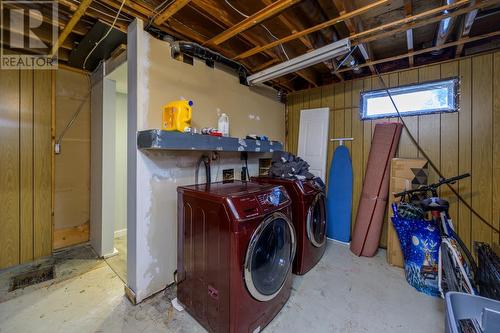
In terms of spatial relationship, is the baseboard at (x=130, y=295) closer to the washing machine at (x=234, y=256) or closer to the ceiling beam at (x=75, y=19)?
the washing machine at (x=234, y=256)

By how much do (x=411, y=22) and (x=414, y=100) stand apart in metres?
1.14

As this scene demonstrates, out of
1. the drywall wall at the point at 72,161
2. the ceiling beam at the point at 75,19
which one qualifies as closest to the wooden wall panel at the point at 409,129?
the ceiling beam at the point at 75,19

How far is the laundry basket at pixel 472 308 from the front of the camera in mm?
1081

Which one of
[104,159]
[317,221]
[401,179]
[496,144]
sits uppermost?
[496,144]

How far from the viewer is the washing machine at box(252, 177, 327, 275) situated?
206cm

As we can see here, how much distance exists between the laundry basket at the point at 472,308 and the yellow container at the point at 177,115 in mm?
2009

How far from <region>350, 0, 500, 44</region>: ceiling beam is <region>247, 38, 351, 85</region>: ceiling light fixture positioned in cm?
14

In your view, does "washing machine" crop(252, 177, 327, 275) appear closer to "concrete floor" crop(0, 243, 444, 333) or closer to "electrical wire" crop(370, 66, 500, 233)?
"concrete floor" crop(0, 243, 444, 333)

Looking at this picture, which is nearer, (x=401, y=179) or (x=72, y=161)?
(x=401, y=179)

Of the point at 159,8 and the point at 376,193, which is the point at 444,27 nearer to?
the point at 376,193

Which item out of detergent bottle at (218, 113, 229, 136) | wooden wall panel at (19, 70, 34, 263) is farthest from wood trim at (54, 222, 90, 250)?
detergent bottle at (218, 113, 229, 136)

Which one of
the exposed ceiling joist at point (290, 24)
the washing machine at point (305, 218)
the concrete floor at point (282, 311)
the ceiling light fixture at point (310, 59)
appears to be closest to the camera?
the concrete floor at point (282, 311)

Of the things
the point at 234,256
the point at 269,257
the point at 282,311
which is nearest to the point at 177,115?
the point at 234,256

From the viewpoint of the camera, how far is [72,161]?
103 inches
